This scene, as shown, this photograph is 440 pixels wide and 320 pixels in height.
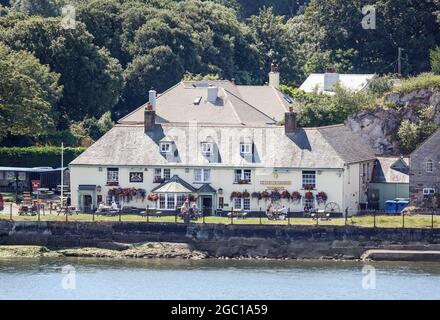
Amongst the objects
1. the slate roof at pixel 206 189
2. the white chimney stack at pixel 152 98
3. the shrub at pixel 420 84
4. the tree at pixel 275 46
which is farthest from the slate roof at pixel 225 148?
the tree at pixel 275 46

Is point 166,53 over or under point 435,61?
over

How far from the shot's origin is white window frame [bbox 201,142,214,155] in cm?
10675

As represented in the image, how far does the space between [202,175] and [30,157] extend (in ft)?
51.1

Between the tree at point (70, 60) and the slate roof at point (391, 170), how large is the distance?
83.2 feet

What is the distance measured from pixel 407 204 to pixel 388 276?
14676 millimetres

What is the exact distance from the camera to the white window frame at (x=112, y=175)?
10675cm

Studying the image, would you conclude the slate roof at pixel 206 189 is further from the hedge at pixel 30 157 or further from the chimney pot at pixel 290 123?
the hedge at pixel 30 157

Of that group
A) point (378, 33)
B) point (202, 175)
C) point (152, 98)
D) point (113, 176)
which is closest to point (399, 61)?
point (378, 33)

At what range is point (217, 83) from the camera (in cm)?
12888

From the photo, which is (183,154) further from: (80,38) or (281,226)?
(80,38)

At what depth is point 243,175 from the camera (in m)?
106

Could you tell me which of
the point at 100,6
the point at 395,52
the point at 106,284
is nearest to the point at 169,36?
the point at 100,6

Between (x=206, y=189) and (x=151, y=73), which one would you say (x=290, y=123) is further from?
(x=151, y=73)

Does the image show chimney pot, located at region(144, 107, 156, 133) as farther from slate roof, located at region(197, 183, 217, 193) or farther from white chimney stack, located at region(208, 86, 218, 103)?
white chimney stack, located at region(208, 86, 218, 103)
